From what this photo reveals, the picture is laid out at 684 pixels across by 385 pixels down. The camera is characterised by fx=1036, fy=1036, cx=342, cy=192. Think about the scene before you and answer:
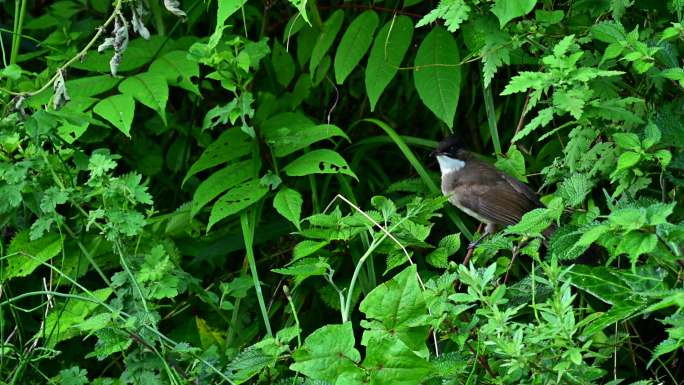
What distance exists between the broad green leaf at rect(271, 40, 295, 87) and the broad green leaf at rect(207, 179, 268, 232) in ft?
2.20

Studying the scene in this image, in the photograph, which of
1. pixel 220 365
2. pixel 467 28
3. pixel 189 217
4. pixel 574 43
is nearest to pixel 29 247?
pixel 189 217

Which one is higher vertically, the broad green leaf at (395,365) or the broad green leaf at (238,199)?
the broad green leaf at (395,365)

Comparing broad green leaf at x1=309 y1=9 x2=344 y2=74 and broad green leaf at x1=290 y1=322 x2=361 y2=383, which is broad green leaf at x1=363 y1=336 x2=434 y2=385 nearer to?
broad green leaf at x1=290 y1=322 x2=361 y2=383

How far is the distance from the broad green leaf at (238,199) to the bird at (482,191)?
843 millimetres

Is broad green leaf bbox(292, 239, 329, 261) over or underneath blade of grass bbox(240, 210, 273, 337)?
over

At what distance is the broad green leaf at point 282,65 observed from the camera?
14.8 ft

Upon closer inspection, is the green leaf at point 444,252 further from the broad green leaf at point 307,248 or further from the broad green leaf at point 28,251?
the broad green leaf at point 28,251

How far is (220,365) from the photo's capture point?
11.8 feet

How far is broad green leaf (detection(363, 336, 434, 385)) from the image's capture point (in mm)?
2828

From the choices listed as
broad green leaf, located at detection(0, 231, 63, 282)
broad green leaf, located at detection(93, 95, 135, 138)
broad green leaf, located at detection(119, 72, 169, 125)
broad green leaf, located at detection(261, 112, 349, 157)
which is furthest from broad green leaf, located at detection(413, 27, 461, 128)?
broad green leaf, located at detection(0, 231, 63, 282)

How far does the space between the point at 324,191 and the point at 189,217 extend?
569 millimetres

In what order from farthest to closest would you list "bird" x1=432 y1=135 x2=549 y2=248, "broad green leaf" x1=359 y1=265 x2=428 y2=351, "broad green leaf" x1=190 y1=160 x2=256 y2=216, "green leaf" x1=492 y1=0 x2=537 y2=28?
"bird" x1=432 y1=135 x2=549 y2=248
"broad green leaf" x1=190 y1=160 x2=256 y2=216
"green leaf" x1=492 y1=0 x2=537 y2=28
"broad green leaf" x1=359 y1=265 x2=428 y2=351

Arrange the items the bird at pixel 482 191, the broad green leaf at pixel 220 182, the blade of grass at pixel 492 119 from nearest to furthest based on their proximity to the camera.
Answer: the broad green leaf at pixel 220 182
the blade of grass at pixel 492 119
the bird at pixel 482 191

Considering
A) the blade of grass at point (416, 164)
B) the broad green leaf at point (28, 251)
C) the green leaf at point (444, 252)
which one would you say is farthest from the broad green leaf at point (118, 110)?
the green leaf at point (444, 252)
